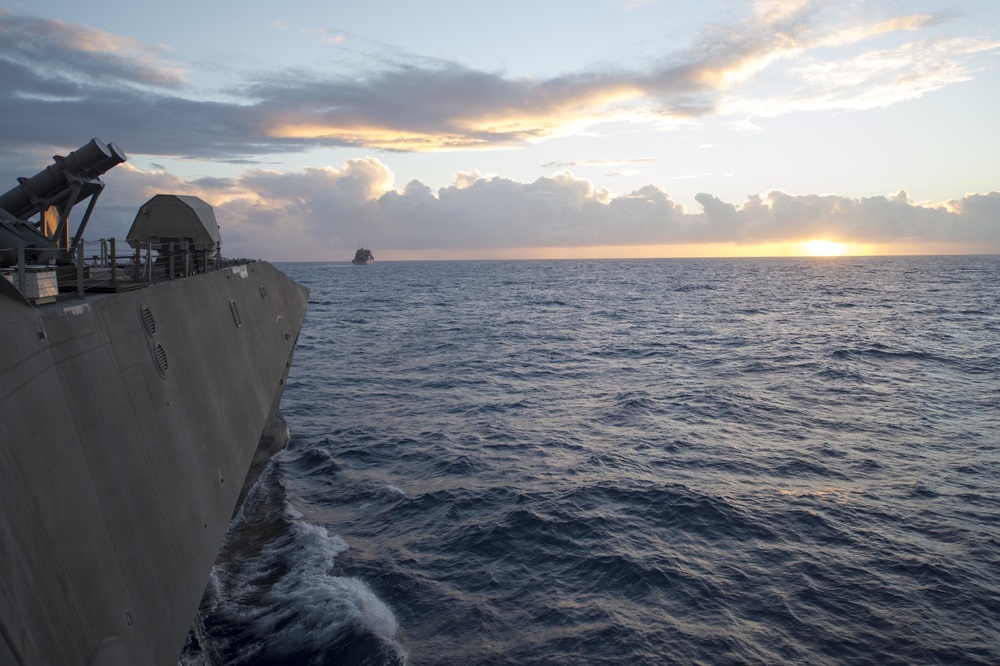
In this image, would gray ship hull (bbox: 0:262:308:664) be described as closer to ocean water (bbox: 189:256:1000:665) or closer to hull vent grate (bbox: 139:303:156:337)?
hull vent grate (bbox: 139:303:156:337)

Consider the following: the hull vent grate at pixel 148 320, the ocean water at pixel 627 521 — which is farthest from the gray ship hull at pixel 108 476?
the ocean water at pixel 627 521

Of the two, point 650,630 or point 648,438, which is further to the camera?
point 648,438

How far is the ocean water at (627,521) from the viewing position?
11.5m

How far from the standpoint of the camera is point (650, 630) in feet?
38.5

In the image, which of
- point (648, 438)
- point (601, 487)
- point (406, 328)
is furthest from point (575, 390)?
point (406, 328)

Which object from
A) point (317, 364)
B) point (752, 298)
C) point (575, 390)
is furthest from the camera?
point (752, 298)

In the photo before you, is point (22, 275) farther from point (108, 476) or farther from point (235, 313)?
point (235, 313)

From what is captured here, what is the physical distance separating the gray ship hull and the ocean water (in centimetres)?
284

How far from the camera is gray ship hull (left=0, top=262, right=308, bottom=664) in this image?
20.1 ft

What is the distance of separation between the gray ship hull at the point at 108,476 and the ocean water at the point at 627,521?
284cm

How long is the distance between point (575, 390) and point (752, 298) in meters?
65.0

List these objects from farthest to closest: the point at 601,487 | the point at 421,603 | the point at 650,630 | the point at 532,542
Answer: the point at 601,487 → the point at 532,542 → the point at 421,603 → the point at 650,630

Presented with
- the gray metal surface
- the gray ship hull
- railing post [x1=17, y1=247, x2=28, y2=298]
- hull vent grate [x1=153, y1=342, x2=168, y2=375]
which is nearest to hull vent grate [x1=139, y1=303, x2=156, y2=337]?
the gray ship hull

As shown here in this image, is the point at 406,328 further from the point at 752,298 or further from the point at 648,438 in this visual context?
the point at 752,298
